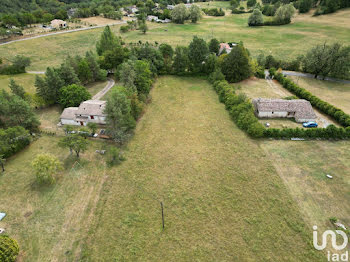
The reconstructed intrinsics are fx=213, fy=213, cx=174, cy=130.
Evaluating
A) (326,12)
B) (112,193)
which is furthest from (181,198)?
(326,12)

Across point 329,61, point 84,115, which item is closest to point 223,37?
point 329,61

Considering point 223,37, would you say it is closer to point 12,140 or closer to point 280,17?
point 280,17

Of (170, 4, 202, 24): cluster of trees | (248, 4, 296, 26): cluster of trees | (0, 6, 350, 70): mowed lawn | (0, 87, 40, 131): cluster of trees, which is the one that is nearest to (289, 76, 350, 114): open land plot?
(0, 6, 350, 70): mowed lawn

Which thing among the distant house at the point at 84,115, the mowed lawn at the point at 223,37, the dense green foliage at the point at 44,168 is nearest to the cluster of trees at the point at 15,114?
the distant house at the point at 84,115

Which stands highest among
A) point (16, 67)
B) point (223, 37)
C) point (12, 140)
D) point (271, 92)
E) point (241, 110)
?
point (223, 37)

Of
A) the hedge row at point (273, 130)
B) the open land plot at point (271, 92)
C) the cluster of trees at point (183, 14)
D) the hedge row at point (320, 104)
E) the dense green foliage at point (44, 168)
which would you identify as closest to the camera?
the dense green foliage at point (44, 168)

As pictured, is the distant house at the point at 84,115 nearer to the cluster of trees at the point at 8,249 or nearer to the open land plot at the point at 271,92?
the cluster of trees at the point at 8,249
